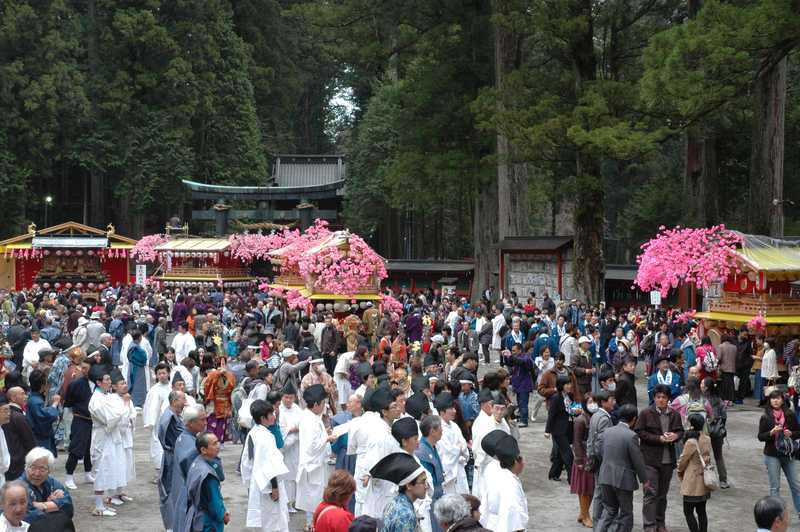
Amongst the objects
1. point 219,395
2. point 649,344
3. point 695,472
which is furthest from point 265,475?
point 649,344

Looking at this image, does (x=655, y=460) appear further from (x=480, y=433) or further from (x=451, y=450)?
(x=451, y=450)

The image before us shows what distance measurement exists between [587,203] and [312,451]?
17855 mm

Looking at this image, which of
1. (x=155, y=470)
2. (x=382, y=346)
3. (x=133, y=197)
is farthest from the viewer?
(x=133, y=197)

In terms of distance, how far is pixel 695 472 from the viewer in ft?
31.5

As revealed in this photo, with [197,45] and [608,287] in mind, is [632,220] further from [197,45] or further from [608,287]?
[197,45]

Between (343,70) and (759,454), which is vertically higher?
(343,70)

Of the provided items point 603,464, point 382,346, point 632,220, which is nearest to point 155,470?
point 382,346

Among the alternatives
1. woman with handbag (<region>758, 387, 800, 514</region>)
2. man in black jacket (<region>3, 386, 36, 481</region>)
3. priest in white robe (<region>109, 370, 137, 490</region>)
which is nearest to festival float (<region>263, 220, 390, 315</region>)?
priest in white robe (<region>109, 370, 137, 490</region>)

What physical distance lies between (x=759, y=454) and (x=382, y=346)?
238 inches

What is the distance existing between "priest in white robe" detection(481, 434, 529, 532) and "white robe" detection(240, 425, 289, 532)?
2.30 m

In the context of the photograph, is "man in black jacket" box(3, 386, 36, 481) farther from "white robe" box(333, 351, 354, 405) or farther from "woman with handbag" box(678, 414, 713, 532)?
"woman with handbag" box(678, 414, 713, 532)

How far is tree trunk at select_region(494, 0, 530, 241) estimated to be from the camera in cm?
3102

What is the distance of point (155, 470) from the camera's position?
12969mm

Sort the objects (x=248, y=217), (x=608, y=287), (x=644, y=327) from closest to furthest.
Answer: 1. (x=644, y=327)
2. (x=608, y=287)
3. (x=248, y=217)
